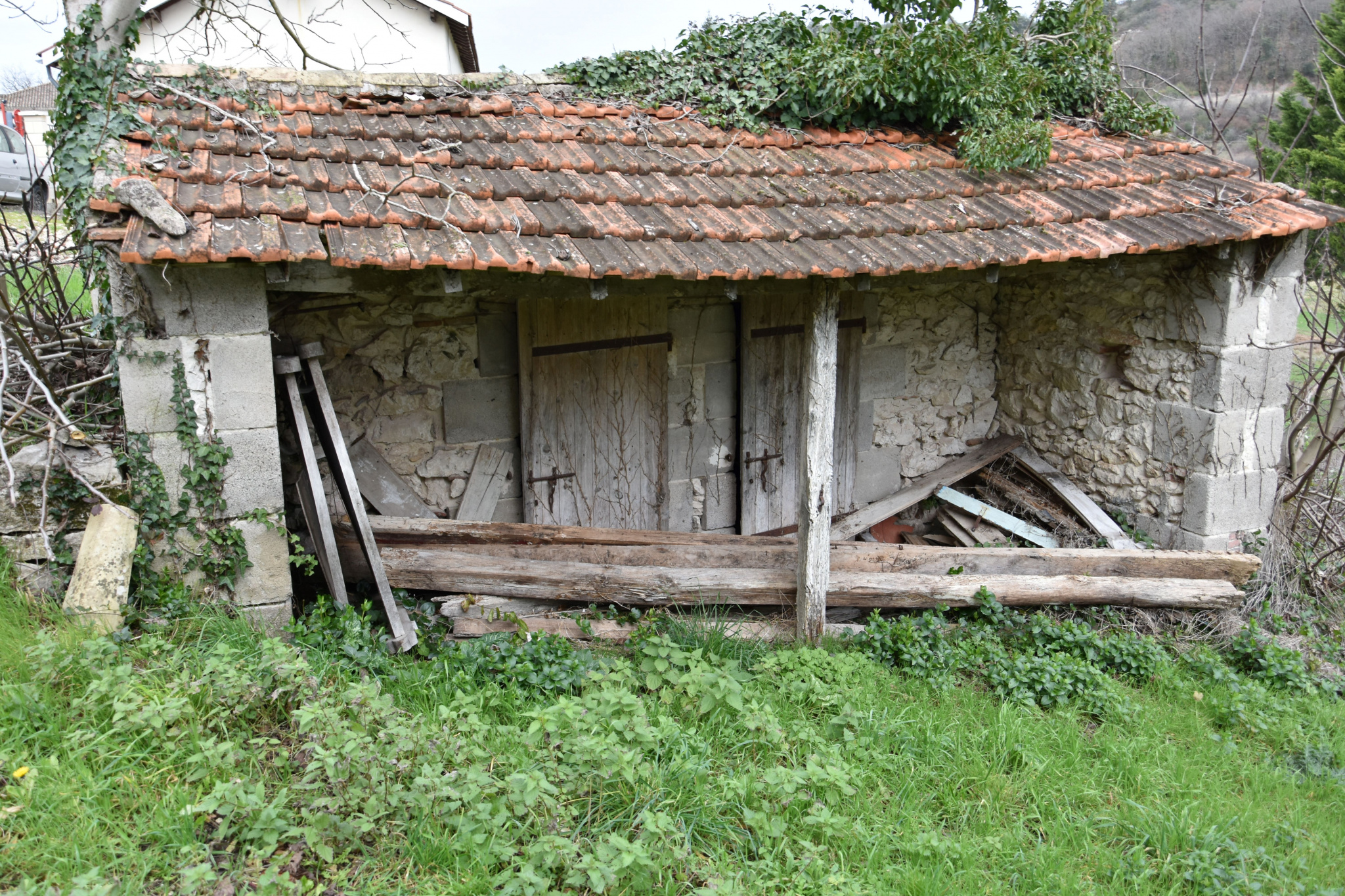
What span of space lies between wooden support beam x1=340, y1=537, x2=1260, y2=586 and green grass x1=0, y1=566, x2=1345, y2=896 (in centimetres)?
98

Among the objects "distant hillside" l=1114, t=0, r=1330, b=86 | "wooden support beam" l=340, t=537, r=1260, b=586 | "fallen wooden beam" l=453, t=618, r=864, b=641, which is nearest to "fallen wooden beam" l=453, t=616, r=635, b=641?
"fallen wooden beam" l=453, t=618, r=864, b=641

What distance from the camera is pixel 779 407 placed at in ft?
22.4

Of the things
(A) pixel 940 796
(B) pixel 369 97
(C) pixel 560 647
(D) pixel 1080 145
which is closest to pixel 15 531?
(C) pixel 560 647

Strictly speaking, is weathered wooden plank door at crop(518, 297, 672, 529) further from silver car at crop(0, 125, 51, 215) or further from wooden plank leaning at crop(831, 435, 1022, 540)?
silver car at crop(0, 125, 51, 215)

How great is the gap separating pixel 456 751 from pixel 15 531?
240cm

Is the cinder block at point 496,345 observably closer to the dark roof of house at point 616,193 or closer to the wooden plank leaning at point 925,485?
the dark roof of house at point 616,193

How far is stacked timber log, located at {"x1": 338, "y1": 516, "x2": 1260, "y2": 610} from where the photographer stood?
204 inches

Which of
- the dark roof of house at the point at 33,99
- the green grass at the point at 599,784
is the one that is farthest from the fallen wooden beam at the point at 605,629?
the dark roof of house at the point at 33,99

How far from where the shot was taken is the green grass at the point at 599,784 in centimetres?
301

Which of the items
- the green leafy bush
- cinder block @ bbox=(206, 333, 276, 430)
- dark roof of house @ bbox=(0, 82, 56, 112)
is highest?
dark roof of house @ bbox=(0, 82, 56, 112)

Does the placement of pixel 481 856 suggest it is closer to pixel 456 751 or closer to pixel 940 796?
pixel 456 751

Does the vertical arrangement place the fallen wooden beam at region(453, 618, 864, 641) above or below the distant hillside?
below

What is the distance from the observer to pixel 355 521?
4.84m

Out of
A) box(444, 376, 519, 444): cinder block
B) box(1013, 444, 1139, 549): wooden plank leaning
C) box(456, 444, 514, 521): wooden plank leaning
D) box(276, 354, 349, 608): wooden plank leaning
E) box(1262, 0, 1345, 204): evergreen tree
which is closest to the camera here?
box(276, 354, 349, 608): wooden plank leaning
